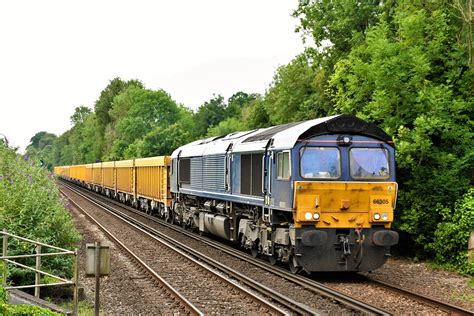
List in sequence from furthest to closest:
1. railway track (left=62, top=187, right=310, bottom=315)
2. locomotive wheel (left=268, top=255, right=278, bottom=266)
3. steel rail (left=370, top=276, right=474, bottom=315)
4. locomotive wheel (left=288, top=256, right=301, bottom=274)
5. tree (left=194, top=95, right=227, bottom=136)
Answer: tree (left=194, top=95, right=227, bottom=136) < locomotive wheel (left=268, top=255, right=278, bottom=266) < locomotive wheel (left=288, top=256, right=301, bottom=274) < railway track (left=62, top=187, right=310, bottom=315) < steel rail (left=370, top=276, right=474, bottom=315)

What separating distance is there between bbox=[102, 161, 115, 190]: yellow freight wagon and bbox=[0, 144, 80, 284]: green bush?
33.1 m

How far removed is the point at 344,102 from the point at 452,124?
4429 millimetres

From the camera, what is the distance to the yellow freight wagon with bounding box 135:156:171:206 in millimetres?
30409

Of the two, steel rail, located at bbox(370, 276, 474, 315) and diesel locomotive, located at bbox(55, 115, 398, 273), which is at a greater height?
diesel locomotive, located at bbox(55, 115, 398, 273)

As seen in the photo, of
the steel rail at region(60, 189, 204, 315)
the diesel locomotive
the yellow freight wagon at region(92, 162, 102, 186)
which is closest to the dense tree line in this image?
the diesel locomotive

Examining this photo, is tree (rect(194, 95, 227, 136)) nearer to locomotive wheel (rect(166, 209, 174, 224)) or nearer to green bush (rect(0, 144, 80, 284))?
locomotive wheel (rect(166, 209, 174, 224))

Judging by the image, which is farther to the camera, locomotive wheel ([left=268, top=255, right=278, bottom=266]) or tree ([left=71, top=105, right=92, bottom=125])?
tree ([left=71, top=105, right=92, bottom=125])

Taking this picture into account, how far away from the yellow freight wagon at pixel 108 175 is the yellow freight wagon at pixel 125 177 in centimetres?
190

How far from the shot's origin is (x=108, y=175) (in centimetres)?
5212

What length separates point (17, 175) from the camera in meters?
16.4

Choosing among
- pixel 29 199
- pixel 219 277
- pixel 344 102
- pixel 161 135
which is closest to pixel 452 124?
pixel 344 102

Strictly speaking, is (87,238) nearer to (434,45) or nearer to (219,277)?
(219,277)

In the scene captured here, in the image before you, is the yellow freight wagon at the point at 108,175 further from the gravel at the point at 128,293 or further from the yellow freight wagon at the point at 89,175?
the gravel at the point at 128,293

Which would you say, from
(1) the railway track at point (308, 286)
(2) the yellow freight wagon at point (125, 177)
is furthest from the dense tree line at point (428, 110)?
(2) the yellow freight wagon at point (125, 177)
